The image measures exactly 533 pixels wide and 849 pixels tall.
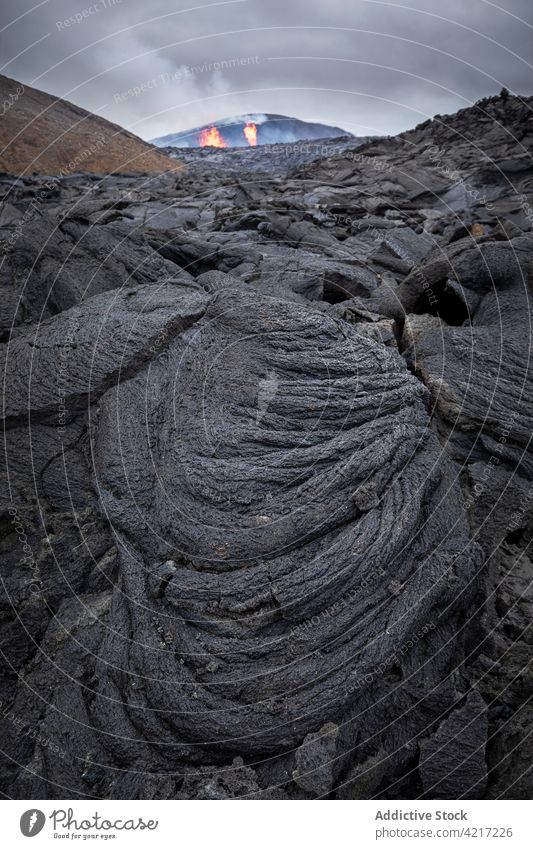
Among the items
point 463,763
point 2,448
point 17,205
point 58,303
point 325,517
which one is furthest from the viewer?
point 17,205

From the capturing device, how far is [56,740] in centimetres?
542

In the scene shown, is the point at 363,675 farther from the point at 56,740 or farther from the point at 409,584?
the point at 56,740

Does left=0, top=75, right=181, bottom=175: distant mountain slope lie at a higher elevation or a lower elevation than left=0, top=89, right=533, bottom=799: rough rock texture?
higher

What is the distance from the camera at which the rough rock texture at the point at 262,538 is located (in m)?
5.15

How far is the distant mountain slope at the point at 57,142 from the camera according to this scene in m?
37.5

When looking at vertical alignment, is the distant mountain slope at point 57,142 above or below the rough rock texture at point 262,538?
above

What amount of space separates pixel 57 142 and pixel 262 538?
49978 millimetres

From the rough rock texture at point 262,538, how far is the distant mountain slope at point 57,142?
32140 millimetres

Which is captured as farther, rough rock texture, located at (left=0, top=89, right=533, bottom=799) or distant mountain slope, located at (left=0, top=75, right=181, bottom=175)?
distant mountain slope, located at (left=0, top=75, right=181, bottom=175)

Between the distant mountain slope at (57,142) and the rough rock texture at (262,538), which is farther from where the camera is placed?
the distant mountain slope at (57,142)

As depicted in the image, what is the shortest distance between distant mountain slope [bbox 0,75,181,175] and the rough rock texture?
105 ft

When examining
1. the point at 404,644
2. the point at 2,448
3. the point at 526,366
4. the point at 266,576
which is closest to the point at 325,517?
the point at 266,576

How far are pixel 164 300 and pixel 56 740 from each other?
7.25m

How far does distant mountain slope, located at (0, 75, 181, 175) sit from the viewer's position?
37466mm
